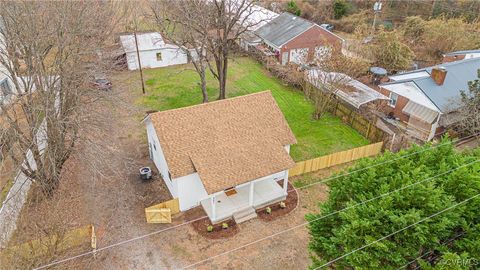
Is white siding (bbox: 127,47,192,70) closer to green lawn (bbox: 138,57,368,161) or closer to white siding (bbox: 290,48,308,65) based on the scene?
green lawn (bbox: 138,57,368,161)

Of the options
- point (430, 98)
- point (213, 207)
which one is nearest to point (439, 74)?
point (430, 98)

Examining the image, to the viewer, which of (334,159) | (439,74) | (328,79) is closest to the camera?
(334,159)

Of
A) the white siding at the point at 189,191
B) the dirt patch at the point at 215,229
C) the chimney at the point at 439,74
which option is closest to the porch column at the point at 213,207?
the dirt patch at the point at 215,229

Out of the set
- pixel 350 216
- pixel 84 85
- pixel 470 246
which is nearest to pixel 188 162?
pixel 84 85

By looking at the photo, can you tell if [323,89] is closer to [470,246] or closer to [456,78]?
[456,78]

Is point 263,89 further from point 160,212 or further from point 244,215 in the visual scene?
point 160,212

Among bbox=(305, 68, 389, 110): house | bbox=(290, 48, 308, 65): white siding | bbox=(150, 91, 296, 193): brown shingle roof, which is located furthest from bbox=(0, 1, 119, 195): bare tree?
bbox=(290, 48, 308, 65): white siding

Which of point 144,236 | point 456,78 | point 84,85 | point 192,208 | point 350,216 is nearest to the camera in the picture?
point 350,216
